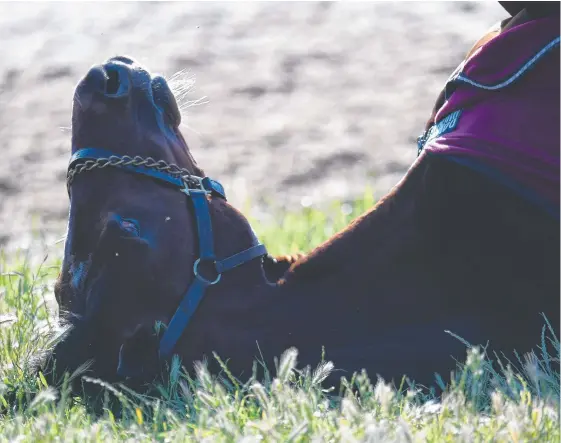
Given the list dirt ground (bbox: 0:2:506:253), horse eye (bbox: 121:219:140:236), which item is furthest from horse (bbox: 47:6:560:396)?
dirt ground (bbox: 0:2:506:253)

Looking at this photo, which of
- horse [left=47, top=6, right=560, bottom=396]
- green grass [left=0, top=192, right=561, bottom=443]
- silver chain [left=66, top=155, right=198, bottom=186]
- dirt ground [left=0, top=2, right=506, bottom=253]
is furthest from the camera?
dirt ground [left=0, top=2, right=506, bottom=253]

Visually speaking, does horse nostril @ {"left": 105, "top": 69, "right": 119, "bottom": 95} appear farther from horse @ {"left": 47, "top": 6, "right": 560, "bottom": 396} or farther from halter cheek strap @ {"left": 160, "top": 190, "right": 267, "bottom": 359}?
halter cheek strap @ {"left": 160, "top": 190, "right": 267, "bottom": 359}

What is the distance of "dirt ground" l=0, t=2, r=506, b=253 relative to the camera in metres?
7.23

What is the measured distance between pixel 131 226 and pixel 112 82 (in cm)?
44

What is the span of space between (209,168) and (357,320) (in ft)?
13.2

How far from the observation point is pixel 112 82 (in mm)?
3393

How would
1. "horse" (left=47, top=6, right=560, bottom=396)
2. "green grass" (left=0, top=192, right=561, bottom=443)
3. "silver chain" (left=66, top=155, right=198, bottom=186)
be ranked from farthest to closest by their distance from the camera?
"silver chain" (left=66, top=155, right=198, bottom=186) → "horse" (left=47, top=6, right=560, bottom=396) → "green grass" (left=0, top=192, right=561, bottom=443)

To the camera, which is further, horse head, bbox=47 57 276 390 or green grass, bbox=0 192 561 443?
horse head, bbox=47 57 276 390

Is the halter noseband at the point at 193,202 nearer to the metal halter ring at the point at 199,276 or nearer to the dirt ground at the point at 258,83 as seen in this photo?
the metal halter ring at the point at 199,276

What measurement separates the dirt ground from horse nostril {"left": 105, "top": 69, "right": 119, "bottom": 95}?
3119 millimetres

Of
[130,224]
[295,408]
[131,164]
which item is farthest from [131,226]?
[295,408]

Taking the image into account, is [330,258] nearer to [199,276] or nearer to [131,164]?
[199,276]

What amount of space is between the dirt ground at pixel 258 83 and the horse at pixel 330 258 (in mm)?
3135

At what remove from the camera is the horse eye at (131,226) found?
3271mm
